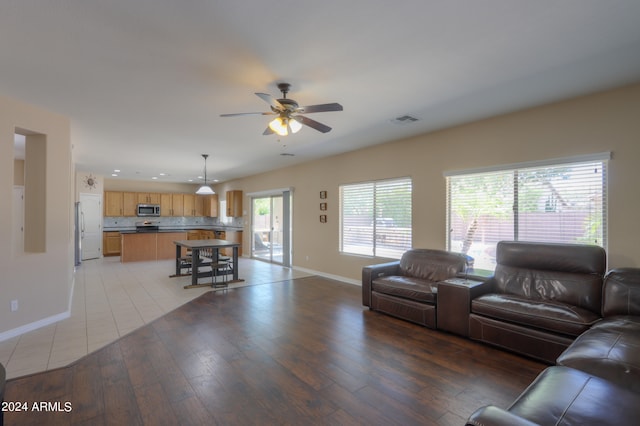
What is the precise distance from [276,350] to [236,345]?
46 centimetres

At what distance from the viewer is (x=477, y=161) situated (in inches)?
166

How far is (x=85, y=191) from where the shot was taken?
9219 millimetres

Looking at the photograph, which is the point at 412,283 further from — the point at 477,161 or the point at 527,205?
the point at 477,161

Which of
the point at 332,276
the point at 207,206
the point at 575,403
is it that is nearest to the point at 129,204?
the point at 207,206

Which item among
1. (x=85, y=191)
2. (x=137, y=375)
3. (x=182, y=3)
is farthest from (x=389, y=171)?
(x=85, y=191)

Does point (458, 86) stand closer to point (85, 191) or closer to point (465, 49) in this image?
point (465, 49)

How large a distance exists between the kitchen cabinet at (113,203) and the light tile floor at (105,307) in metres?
2.39

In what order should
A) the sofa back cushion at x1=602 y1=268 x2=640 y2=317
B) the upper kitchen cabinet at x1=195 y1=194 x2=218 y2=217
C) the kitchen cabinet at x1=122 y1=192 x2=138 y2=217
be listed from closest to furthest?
the sofa back cushion at x1=602 y1=268 x2=640 y2=317 → the kitchen cabinet at x1=122 y1=192 x2=138 y2=217 → the upper kitchen cabinet at x1=195 y1=194 x2=218 y2=217

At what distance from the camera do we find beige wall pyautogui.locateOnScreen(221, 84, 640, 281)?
3.09m

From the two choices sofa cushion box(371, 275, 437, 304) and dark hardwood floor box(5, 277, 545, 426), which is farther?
sofa cushion box(371, 275, 437, 304)

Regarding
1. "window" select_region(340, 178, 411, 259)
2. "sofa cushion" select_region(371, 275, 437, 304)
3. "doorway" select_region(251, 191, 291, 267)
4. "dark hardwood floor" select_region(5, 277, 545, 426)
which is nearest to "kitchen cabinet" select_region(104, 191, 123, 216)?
"doorway" select_region(251, 191, 291, 267)

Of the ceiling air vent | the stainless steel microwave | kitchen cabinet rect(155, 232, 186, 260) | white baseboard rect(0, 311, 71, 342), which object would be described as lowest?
white baseboard rect(0, 311, 71, 342)

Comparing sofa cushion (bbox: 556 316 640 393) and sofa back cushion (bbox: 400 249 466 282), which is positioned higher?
sofa back cushion (bbox: 400 249 466 282)

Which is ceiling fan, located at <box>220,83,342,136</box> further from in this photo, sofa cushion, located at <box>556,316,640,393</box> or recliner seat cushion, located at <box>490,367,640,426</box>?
sofa cushion, located at <box>556,316,640,393</box>
